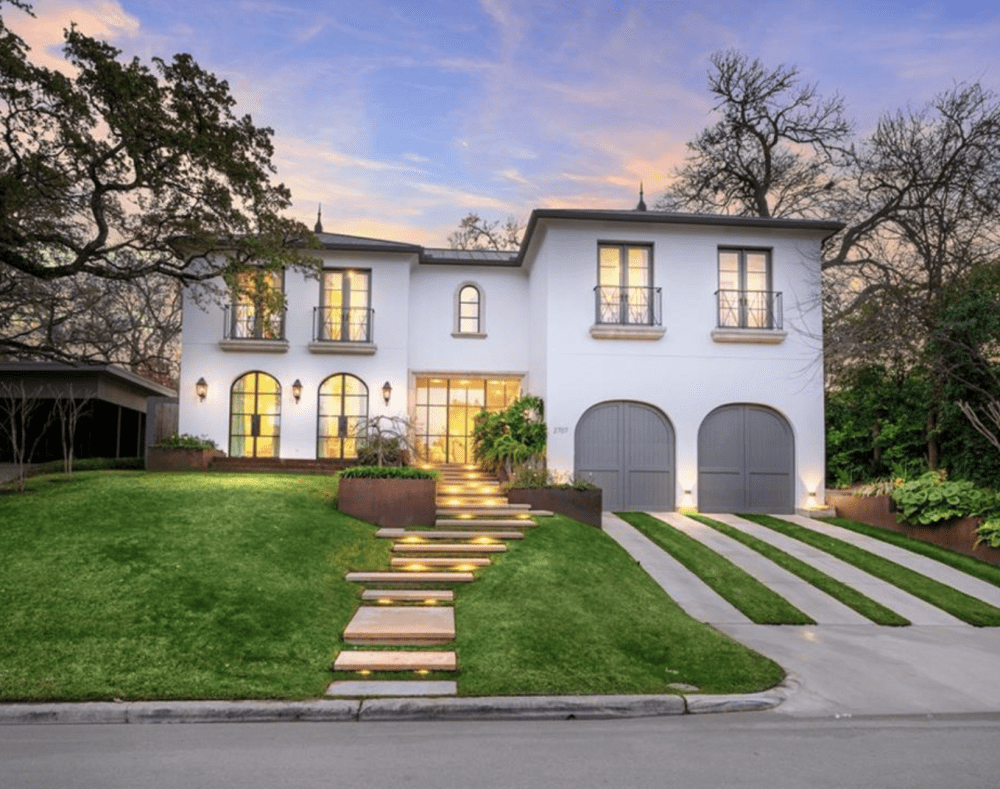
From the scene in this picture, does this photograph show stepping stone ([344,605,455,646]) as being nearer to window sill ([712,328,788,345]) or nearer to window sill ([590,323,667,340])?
window sill ([590,323,667,340])

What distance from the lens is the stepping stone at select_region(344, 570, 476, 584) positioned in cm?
932

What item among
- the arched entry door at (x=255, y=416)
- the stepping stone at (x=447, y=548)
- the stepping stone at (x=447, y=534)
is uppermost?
the arched entry door at (x=255, y=416)

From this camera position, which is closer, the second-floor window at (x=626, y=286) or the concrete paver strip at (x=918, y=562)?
the concrete paver strip at (x=918, y=562)

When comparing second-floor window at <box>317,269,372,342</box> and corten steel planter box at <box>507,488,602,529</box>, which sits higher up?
second-floor window at <box>317,269,372,342</box>

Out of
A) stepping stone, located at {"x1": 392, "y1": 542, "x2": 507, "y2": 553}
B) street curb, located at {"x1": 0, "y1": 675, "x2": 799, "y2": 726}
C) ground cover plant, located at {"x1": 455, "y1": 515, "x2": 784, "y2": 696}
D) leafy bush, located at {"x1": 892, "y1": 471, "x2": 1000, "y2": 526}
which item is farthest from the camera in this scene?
leafy bush, located at {"x1": 892, "y1": 471, "x2": 1000, "y2": 526}

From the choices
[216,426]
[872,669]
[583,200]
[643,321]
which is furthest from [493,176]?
[872,669]

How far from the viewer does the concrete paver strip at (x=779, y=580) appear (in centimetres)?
938

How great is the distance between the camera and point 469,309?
1950 cm

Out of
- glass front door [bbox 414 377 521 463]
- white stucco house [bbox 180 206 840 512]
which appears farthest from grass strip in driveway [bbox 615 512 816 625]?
glass front door [bbox 414 377 521 463]

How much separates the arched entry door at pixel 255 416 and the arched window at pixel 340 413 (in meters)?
1.14

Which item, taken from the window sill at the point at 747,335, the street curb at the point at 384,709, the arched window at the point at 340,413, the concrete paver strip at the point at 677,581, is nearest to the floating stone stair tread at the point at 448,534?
the concrete paver strip at the point at 677,581

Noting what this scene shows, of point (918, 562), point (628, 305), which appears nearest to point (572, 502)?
point (628, 305)

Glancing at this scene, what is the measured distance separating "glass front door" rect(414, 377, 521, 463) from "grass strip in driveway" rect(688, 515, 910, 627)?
24.6ft

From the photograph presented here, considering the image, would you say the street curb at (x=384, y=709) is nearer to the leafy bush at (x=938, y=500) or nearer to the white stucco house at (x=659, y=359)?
the leafy bush at (x=938, y=500)
